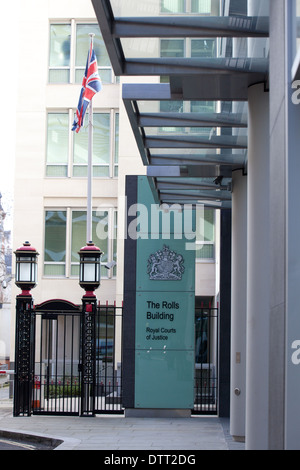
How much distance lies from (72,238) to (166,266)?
1482cm

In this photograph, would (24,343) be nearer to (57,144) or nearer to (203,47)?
(203,47)

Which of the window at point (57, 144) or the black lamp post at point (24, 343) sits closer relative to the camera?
the black lamp post at point (24, 343)

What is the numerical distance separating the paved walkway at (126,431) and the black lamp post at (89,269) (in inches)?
108

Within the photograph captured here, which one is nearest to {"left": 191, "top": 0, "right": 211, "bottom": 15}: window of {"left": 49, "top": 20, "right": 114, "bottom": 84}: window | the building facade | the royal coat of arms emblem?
the royal coat of arms emblem

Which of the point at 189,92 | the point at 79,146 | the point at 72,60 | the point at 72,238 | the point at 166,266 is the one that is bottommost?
the point at 166,266

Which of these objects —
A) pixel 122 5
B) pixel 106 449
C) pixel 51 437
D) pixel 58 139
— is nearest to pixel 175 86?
pixel 122 5

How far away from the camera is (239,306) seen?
13.0 m

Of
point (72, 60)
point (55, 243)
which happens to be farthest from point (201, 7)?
point (72, 60)

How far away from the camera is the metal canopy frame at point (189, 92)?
7723 millimetres

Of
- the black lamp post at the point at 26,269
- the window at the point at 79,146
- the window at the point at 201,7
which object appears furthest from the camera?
the window at the point at 79,146

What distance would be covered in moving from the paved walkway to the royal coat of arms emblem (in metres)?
2.91

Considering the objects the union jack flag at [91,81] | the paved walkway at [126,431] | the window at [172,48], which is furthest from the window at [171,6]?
the union jack flag at [91,81]

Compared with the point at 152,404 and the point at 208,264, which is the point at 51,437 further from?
the point at 208,264

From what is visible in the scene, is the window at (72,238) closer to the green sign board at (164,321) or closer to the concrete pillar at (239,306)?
the green sign board at (164,321)
